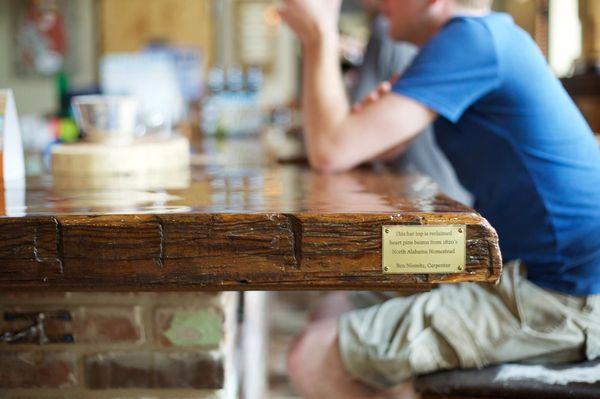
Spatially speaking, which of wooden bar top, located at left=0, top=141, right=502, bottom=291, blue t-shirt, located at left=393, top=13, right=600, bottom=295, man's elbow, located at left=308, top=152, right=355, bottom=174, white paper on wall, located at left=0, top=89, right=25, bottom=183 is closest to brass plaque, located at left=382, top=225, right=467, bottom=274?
wooden bar top, located at left=0, top=141, right=502, bottom=291

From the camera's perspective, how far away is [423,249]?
34.8 inches

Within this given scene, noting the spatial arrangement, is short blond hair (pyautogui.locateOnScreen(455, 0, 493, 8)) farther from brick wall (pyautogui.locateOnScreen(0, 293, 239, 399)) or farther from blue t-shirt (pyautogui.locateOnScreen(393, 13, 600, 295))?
brick wall (pyautogui.locateOnScreen(0, 293, 239, 399))

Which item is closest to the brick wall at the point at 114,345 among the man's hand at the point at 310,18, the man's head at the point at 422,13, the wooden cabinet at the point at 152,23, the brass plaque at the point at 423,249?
the brass plaque at the point at 423,249

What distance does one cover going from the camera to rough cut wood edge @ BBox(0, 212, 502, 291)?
0.87m

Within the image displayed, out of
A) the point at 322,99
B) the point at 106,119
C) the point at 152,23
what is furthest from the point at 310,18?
the point at 152,23

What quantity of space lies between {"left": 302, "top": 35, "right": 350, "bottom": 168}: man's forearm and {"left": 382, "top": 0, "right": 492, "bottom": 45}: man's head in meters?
0.21

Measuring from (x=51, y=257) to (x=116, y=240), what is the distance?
79mm

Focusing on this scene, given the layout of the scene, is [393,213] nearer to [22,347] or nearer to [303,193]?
[303,193]

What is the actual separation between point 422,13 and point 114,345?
1070 millimetres

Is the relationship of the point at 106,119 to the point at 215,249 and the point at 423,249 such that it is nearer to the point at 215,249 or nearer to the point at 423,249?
the point at 215,249

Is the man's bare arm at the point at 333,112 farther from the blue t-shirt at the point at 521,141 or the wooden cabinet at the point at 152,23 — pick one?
the wooden cabinet at the point at 152,23

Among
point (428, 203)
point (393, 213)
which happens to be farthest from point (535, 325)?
point (393, 213)

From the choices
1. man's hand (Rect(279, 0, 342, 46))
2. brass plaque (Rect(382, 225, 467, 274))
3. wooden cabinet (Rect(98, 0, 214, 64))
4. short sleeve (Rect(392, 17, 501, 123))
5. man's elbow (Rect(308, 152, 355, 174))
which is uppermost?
wooden cabinet (Rect(98, 0, 214, 64))

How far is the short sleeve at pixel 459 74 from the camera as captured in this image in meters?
1.43
